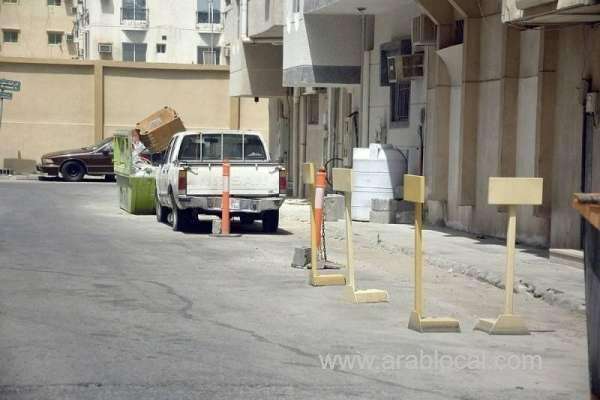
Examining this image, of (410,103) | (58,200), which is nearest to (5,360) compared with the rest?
(410,103)

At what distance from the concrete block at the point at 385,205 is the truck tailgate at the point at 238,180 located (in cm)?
297

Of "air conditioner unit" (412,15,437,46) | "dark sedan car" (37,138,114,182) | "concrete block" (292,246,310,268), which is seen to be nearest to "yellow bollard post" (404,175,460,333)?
"concrete block" (292,246,310,268)

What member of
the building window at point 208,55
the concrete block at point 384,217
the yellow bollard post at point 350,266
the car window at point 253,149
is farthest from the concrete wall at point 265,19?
the building window at point 208,55

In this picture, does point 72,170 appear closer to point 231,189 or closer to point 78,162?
point 78,162

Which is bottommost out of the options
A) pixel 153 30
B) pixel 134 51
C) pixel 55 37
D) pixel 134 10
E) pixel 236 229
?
pixel 236 229

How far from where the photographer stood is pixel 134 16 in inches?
2709

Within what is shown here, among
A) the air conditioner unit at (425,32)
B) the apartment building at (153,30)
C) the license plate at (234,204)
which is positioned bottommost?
the license plate at (234,204)

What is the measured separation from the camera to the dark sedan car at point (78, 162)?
42.2 m

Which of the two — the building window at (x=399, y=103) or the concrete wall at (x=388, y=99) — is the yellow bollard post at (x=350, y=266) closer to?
the concrete wall at (x=388, y=99)

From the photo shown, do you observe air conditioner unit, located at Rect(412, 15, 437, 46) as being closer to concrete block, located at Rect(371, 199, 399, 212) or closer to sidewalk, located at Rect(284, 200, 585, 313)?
concrete block, located at Rect(371, 199, 399, 212)

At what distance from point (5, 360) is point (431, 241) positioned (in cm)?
1129

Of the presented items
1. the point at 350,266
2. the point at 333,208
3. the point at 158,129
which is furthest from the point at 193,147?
the point at 350,266

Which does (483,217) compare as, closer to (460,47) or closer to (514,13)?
(460,47)

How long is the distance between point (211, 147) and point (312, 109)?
13.2 meters
